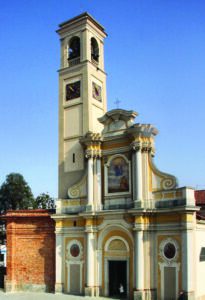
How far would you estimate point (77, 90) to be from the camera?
2588 centimetres

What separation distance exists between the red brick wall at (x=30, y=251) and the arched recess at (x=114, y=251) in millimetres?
3440

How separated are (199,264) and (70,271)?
7532 mm

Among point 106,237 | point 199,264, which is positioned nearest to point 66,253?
point 106,237

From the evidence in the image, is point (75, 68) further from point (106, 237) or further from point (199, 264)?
point (199, 264)

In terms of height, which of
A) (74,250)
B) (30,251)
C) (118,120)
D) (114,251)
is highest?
(118,120)

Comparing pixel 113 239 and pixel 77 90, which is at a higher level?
pixel 77 90

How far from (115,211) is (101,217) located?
1.22m

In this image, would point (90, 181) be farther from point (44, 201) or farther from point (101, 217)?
point (44, 201)

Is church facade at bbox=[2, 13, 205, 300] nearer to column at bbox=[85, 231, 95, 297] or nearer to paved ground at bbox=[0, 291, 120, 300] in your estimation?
column at bbox=[85, 231, 95, 297]

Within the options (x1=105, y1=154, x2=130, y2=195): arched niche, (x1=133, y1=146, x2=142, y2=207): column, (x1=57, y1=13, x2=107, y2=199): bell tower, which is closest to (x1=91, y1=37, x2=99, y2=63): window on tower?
(x1=57, y1=13, x2=107, y2=199): bell tower

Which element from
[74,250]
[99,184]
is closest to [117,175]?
[99,184]

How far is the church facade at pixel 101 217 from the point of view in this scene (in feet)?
64.8

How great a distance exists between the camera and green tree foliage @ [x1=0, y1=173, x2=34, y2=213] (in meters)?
53.2

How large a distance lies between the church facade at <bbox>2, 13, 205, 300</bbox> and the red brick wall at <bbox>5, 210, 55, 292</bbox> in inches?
2.3
